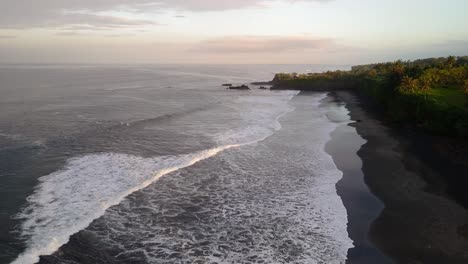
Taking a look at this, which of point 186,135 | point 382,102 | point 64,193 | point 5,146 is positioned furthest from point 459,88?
point 5,146

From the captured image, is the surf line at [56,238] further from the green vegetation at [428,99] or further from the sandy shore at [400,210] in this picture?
the green vegetation at [428,99]

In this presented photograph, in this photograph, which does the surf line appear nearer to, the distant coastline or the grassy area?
the distant coastline

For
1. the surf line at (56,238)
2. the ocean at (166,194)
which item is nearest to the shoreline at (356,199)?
the ocean at (166,194)

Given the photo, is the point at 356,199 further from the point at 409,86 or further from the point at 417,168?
the point at 409,86

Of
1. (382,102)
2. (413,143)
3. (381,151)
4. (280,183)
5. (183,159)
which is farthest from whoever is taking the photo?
(382,102)

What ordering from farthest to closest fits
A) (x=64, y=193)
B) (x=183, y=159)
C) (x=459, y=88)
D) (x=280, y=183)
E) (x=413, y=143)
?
(x=459, y=88), (x=413, y=143), (x=183, y=159), (x=280, y=183), (x=64, y=193)

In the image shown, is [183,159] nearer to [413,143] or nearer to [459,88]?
[413,143]

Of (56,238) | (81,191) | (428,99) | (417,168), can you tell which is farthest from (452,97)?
(56,238)
